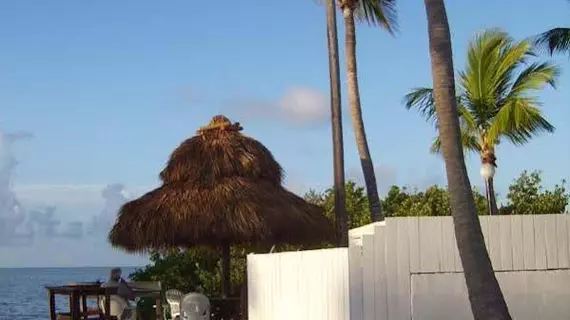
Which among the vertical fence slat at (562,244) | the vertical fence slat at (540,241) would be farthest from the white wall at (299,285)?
the vertical fence slat at (562,244)

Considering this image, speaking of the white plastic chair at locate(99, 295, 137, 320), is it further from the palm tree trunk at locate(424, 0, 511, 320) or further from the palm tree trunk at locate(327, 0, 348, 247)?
the palm tree trunk at locate(424, 0, 511, 320)

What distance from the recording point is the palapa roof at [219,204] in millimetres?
16547

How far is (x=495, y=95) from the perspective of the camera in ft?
62.6

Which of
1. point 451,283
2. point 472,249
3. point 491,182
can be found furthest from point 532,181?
point 472,249

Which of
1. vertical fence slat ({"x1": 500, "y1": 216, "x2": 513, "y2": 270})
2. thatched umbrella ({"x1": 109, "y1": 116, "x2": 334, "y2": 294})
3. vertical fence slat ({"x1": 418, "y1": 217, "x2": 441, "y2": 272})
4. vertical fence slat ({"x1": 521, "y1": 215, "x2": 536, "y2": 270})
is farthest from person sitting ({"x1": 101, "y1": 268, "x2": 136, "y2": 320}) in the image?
vertical fence slat ({"x1": 521, "y1": 215, "x2": 536, "y2": 270})

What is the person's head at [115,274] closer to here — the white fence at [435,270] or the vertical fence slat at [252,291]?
the vertical fence slat at [252,291]

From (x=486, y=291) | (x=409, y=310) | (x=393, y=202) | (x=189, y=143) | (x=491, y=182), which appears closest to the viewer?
(x=486, y=291)

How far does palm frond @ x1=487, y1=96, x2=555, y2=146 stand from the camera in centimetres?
1827

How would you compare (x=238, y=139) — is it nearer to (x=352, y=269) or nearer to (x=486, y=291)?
(x=352, y=269)

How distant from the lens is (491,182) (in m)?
16.1

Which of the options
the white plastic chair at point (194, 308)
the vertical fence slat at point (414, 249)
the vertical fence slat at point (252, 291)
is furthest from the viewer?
the vertical fence slat at point (252, 291)

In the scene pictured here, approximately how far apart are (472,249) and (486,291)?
399 millimetres

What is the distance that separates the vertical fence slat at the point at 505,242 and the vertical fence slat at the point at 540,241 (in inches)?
12.1

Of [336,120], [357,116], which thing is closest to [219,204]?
[336,120]
